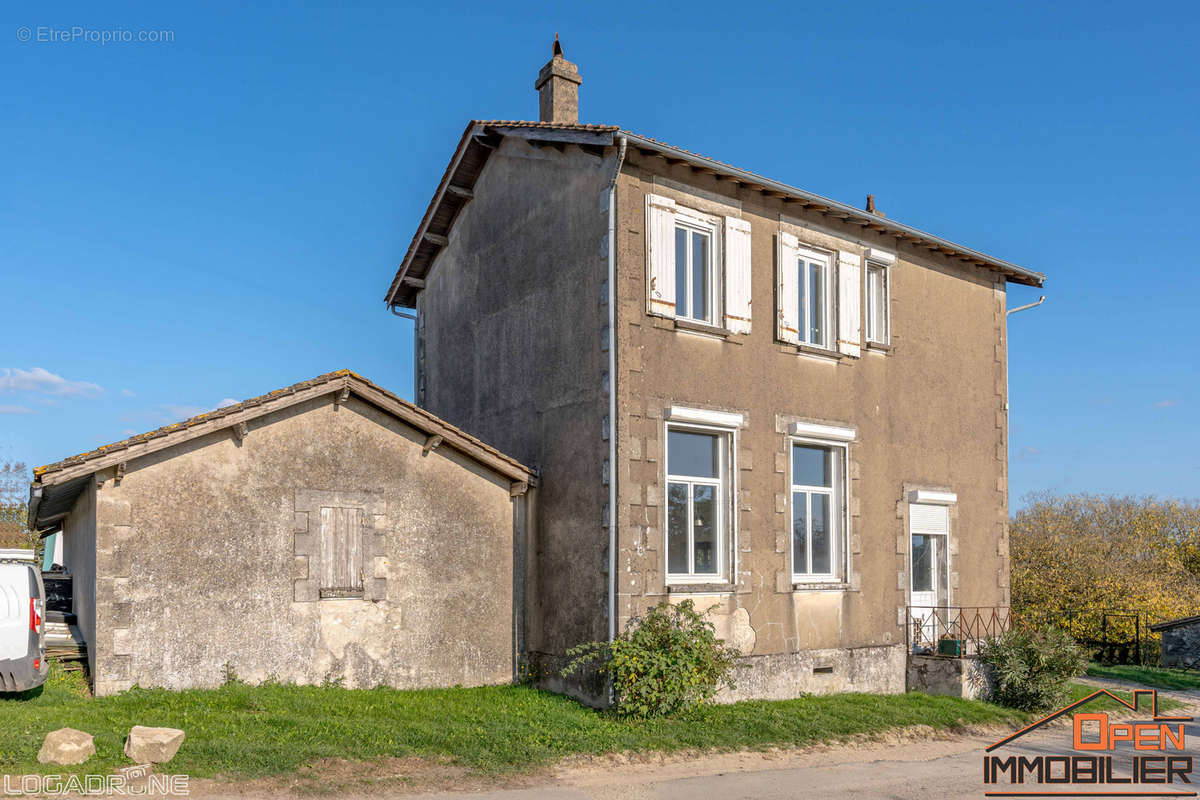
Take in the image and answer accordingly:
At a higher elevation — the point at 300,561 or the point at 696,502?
the point at 696,502

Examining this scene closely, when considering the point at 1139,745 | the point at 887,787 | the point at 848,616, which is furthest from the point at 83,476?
the point at 1139,745

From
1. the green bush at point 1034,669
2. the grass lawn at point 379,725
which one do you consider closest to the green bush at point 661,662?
the grass lawn at point 379,725

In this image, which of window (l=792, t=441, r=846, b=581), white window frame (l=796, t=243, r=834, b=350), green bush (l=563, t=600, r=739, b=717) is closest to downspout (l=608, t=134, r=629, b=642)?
green bush (l=563, t=600, r=739, b=717)

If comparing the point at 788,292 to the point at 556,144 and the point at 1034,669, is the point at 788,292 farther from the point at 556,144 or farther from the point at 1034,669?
the point at 1034,669

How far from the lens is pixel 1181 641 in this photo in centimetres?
2111

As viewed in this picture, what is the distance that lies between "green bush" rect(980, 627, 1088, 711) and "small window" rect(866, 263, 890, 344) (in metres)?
4.65

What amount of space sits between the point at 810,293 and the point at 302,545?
25.0ft

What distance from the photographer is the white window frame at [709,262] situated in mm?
12656

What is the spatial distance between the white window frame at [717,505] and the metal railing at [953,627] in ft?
12.2

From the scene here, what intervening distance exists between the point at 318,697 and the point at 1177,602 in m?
20.6

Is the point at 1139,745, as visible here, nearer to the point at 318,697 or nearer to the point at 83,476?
the point at 318,697

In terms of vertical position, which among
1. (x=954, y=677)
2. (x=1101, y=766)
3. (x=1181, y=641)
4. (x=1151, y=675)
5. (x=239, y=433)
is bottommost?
(x=1151, y=675)

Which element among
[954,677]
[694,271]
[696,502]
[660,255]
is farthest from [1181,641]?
[660,255]

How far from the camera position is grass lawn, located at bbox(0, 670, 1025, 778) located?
27.9ft
